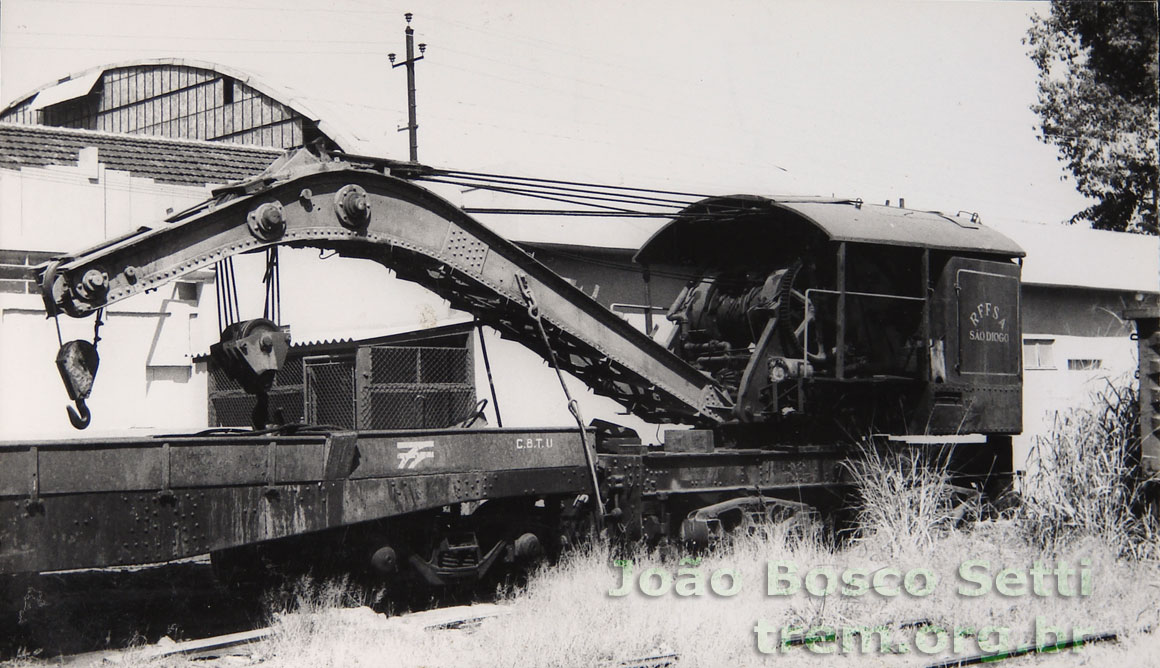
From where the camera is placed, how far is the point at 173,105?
3241cm

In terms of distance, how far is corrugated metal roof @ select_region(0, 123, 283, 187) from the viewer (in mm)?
21469

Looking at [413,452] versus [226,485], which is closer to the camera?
[226,485]

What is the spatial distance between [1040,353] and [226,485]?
563 inches

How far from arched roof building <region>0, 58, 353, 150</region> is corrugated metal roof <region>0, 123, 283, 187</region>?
13.7 feet

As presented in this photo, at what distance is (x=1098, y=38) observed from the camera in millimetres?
28359

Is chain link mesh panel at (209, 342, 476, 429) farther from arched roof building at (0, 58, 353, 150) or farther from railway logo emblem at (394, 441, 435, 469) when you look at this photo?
arched roof building at (0, 58, 353, 150)

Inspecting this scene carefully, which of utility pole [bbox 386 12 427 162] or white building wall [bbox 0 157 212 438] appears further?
utility pole [bbox 386 12 427 162]

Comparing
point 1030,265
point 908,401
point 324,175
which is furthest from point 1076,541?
point 1030,265

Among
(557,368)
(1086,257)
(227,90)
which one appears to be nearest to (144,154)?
(227,90)

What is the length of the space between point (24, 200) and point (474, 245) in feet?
32.6

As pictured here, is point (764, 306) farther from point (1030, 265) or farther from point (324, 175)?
point (1030, 265)

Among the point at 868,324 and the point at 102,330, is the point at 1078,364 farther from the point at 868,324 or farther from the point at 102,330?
the point at 102,330

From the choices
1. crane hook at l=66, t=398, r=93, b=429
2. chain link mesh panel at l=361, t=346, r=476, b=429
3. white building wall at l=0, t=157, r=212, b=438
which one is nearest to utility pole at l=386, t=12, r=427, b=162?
white building wall at l=0, t=157, r=212, b=438

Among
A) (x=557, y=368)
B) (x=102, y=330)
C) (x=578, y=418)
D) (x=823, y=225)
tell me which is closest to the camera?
(x=578, y=418)
